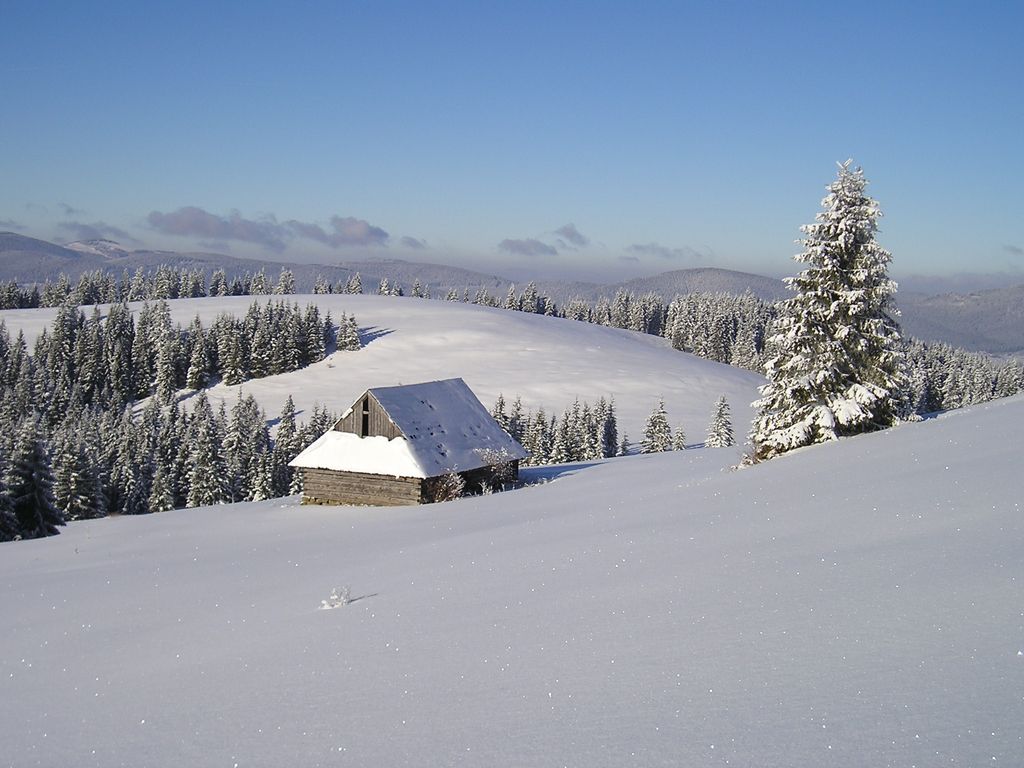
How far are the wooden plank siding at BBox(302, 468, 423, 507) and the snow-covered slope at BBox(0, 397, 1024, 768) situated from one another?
16.0m

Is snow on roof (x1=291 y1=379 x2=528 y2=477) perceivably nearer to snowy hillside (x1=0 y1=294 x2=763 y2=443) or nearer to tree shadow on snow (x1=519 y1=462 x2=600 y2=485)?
tree shadow on snow (x1=519 y1=462 x2=600 y2=485)

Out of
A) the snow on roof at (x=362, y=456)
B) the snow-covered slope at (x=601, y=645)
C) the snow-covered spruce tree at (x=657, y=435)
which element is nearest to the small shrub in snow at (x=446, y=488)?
the snow on roof at (x=362, y=456)

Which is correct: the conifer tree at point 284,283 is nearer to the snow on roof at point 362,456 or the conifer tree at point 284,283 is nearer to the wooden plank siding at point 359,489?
the snow on roof at point 362,456

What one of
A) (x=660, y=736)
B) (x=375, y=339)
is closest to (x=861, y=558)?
(x=660, y=736)

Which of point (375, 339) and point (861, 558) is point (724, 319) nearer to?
point (375, 339)

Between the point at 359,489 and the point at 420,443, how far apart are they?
3.23 metres

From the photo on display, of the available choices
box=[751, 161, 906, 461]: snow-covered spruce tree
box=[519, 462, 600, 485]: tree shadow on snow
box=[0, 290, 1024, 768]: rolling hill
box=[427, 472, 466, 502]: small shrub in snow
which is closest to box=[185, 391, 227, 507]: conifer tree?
box=[519, 462, 600, 485]: tree shadow on snow

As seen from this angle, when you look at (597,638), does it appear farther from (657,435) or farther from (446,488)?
(657,435)

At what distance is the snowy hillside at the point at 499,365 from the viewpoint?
9575 cm

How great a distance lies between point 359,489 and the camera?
1240 inches

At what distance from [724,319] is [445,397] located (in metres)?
128

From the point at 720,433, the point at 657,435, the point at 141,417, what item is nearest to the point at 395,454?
the point at 720,433

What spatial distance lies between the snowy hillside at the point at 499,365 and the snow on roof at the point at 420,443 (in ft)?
162

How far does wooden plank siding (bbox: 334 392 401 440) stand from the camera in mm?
32375
